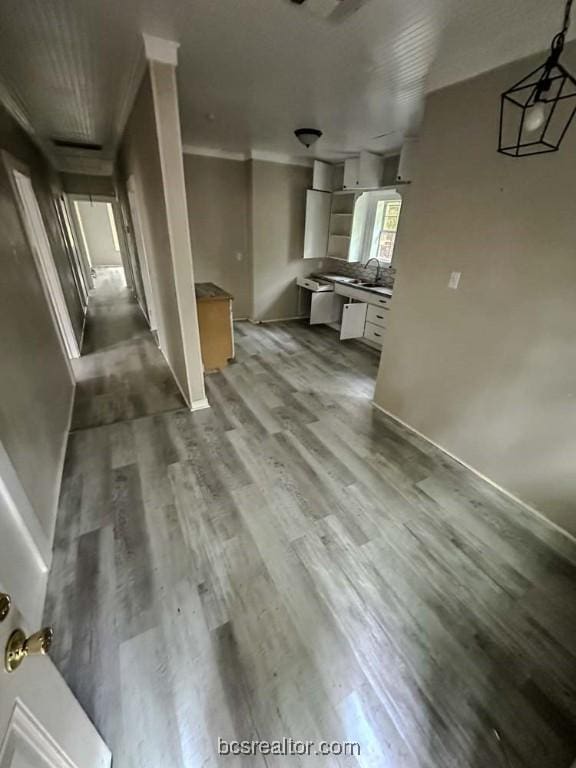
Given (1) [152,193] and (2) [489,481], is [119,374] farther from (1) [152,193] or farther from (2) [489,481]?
(2) [489,481]

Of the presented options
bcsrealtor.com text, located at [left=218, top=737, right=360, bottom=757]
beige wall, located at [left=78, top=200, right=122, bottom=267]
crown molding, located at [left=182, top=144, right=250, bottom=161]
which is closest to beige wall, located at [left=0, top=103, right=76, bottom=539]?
bcsrealtor.com text, located at [left=218, top=737, right=360, bottom=757]

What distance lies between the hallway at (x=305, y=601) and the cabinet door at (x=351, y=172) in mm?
3646

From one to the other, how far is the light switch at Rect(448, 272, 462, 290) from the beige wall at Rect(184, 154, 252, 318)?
3673 mm

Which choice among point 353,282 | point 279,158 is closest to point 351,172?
point 279,158

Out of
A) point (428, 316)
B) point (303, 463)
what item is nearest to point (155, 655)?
point (303, 463)

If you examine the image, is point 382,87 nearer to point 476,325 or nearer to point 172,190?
point 172,190

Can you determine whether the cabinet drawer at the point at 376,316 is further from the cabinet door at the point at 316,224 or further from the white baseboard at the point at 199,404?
the white baseboard at the point at 199,404

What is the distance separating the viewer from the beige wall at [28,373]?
161 cm

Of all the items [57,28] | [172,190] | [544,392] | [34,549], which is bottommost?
[34,549]

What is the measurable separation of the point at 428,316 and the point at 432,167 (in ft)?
3.19

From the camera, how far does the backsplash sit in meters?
4.66

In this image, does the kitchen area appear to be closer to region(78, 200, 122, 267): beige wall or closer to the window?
the window

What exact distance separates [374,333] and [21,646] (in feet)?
14.2

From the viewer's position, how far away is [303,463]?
7.59ft
